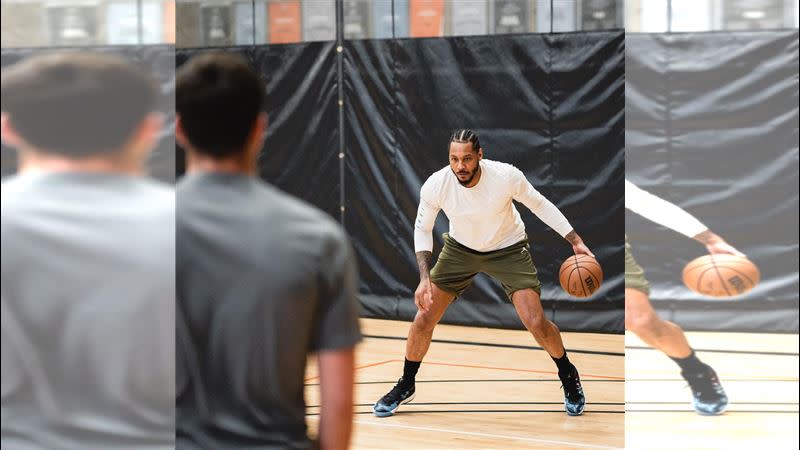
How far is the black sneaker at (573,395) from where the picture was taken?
5.42 m

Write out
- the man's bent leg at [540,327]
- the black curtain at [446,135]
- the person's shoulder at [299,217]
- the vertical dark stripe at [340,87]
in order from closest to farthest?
the person's shoulder at [299,217] → the man's bent leg at [540,327] → the black curtain at [446,135] → the vertical dark stripe at [340,87]

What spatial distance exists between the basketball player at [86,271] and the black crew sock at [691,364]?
1.50m

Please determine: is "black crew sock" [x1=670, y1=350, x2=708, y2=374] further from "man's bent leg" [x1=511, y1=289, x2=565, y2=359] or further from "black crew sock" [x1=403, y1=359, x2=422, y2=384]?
"black crew sock" [x1=403, y1=359, x2=422, y2=384]

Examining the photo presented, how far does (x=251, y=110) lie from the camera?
1.34 m

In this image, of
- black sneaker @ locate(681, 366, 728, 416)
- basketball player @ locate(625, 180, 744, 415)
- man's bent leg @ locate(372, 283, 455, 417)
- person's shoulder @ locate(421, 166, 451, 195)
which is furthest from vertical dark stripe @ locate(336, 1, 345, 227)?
black sneaker @ locate(681, 366, 728, 416)

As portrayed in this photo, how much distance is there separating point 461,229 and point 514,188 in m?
0.36

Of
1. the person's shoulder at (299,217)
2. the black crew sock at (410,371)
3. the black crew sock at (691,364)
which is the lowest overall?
the black crew sock at (410,371)

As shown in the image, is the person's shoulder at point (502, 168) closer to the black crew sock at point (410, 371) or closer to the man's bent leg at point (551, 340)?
the man's bent leg at point (551, 340)

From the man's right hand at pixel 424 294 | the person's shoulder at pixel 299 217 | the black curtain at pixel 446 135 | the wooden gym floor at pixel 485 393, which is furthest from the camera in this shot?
the black curtain at pixel 446 135

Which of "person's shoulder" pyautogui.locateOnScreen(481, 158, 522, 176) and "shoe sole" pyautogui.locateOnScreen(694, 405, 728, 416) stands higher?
"person's shoulder" pyautogui.locateOnScreen(481, 158, 522, 176)

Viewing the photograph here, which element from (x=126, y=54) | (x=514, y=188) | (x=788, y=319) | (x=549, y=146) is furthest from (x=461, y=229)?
(x=126, y=54)

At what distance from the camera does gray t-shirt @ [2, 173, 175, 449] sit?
125 cm

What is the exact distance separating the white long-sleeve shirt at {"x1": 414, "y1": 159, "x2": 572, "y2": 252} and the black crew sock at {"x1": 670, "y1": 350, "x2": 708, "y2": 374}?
2782 millimetres

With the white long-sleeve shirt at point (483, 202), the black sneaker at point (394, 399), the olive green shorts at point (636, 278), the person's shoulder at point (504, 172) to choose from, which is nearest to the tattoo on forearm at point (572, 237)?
the white long-sleeve shirt at point (483, 202)
